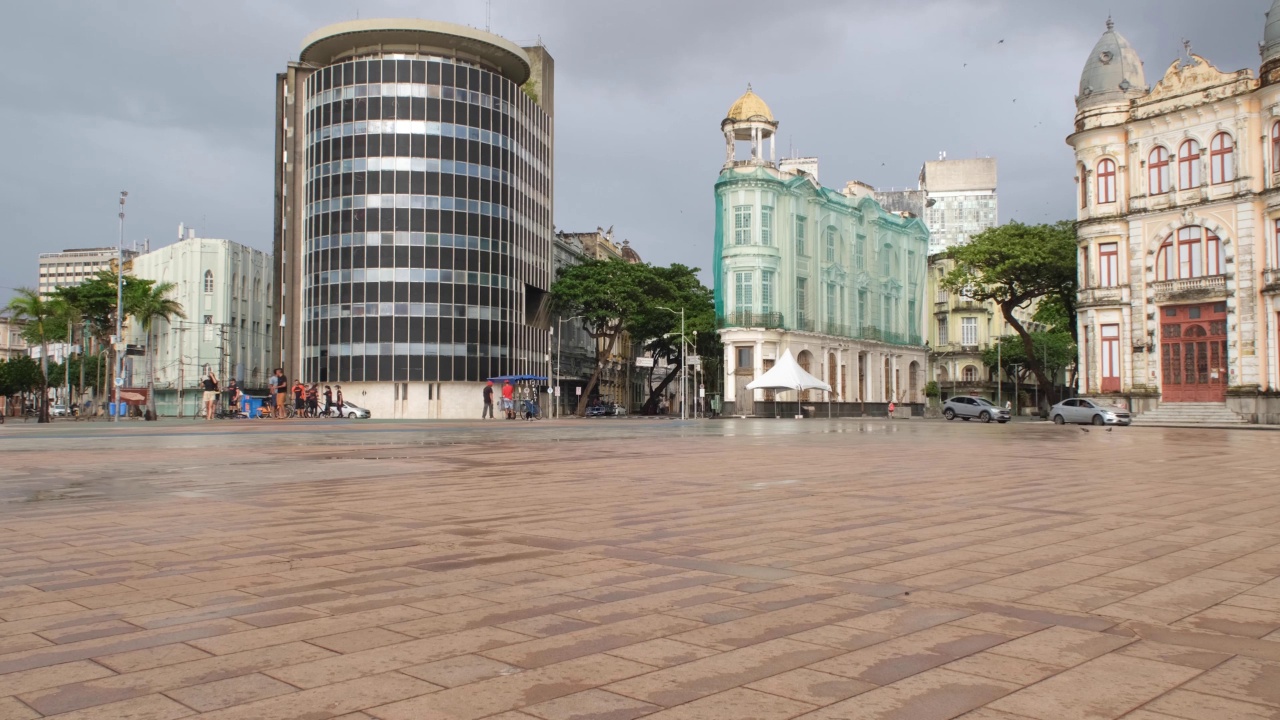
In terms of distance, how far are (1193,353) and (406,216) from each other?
48.3 meters

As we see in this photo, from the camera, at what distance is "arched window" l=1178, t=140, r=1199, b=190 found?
45.6m

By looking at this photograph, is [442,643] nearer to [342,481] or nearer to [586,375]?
[342,481]

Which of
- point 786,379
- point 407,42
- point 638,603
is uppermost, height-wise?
point 407,42

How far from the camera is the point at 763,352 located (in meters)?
63.0

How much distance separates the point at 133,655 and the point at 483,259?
67.7 m

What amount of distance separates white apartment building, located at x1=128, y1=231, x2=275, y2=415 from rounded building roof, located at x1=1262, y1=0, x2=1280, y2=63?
75714 millimetres

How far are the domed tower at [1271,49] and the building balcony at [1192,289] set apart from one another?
8.65m

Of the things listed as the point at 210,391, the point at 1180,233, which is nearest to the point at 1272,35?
the point at 1180,233

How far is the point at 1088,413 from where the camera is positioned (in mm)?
43750

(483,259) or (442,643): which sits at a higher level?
(483,259)

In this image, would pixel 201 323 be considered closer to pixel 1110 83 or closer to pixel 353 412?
pixel 353 412

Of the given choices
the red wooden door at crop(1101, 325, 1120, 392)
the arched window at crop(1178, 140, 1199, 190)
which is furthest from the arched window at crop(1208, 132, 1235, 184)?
the red wooden door at crop(1101, 325, 1120, 392)

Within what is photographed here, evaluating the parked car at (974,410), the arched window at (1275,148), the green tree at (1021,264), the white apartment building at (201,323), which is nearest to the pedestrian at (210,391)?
the parked car at (974,410)

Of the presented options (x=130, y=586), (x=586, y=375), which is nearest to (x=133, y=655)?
(x=130, y=586)
